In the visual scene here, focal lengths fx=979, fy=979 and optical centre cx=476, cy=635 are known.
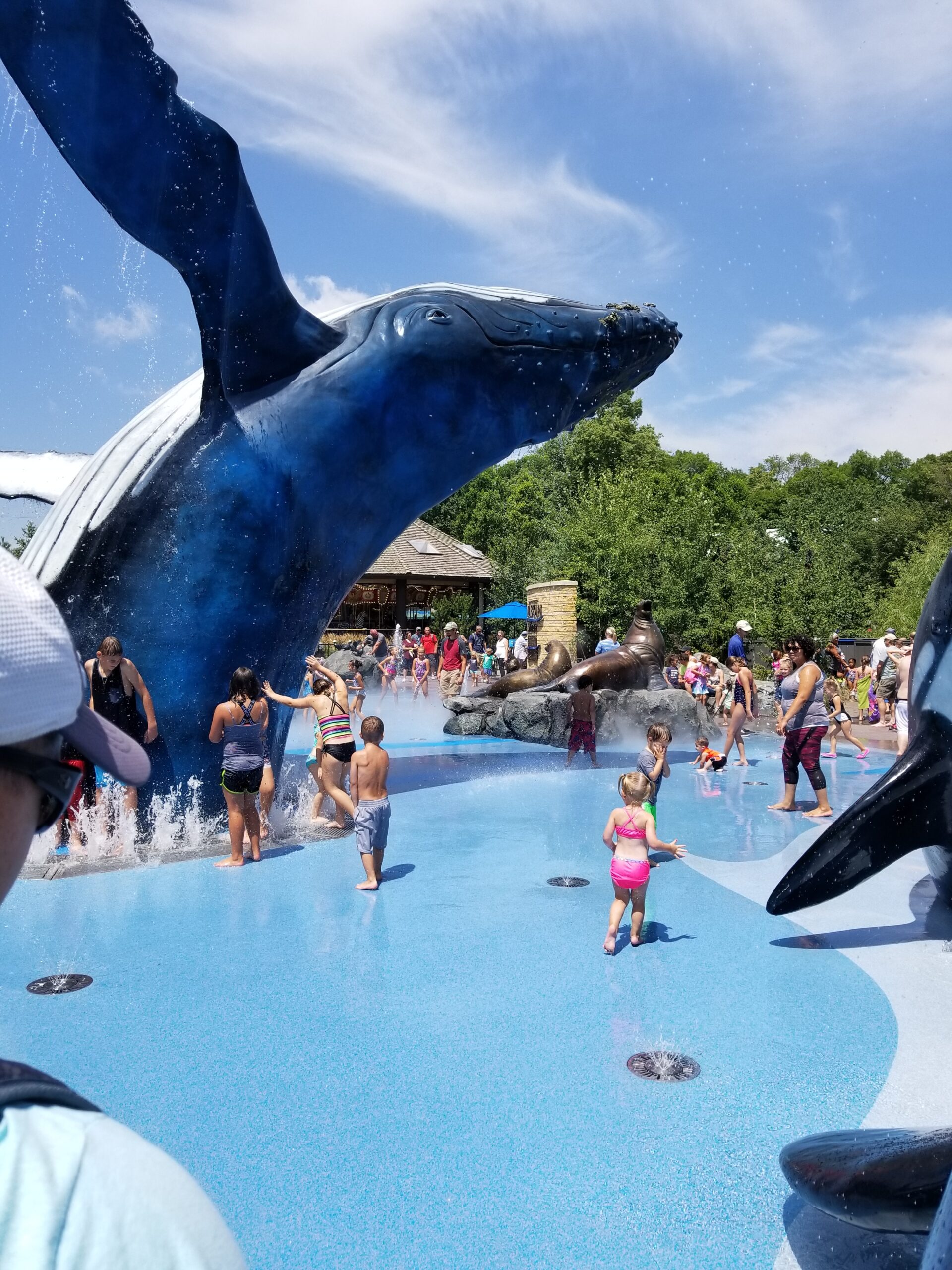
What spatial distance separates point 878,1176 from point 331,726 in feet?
20.1

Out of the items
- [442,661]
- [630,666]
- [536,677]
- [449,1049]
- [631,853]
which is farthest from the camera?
[442,661]

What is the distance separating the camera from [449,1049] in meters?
4.41

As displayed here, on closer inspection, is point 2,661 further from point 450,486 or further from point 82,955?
point 450,486

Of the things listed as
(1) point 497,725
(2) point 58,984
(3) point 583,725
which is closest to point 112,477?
(2) point 58,984

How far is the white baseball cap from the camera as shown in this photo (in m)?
0.94

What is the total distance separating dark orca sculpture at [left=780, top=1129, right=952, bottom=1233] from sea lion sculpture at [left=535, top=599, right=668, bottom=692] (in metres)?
13.9

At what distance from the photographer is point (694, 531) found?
109 ft

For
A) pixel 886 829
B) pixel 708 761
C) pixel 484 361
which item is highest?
pixel 484 361

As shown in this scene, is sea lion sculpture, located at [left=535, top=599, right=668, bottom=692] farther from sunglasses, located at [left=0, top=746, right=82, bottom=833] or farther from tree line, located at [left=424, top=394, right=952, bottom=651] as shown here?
sunglasses, located at [left=0, top=746, right=82, bottom=833]

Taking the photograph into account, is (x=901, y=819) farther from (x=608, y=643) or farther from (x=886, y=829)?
(x=608, y=643)

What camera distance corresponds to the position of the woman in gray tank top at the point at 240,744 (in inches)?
293

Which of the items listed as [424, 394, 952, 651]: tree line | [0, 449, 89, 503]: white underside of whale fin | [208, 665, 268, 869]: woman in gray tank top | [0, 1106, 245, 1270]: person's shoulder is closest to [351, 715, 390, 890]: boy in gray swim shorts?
[208, 665, 268, 869]: woman in gray tank top

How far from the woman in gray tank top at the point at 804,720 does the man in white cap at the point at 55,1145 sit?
868 cm

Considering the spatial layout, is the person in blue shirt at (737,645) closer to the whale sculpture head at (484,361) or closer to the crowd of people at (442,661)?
the whale sculpture head at (484,361)
